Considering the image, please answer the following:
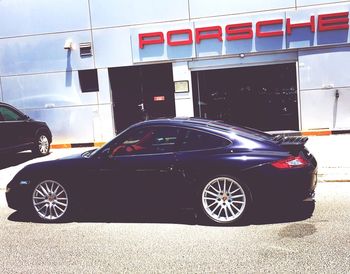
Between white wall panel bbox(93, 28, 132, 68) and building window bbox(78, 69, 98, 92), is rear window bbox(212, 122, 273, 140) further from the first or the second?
building window bbox(78, 69, 98, 92)

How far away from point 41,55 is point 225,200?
11732 mm

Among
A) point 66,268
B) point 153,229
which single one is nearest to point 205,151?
point 153,229

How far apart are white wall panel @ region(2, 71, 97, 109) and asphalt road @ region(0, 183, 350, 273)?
9339 millimetres

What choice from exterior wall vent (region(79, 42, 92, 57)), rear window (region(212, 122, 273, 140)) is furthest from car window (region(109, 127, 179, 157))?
exterior wall vent (region(79, 42, 92, 57))

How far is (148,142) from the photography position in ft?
20.6

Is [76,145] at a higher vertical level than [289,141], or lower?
lower

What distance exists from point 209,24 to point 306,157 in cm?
927

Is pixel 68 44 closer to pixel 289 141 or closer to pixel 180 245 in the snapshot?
pixel 289 141

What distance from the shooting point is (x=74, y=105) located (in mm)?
15672

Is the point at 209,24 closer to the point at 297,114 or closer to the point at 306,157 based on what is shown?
the point at 297,114

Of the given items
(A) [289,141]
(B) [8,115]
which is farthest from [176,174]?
(B) [8,115]

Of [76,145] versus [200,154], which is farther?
[76,145]

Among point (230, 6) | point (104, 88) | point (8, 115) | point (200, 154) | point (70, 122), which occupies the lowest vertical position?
point (70, 122)

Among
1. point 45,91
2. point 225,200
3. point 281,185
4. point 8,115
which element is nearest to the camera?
point 281,185
